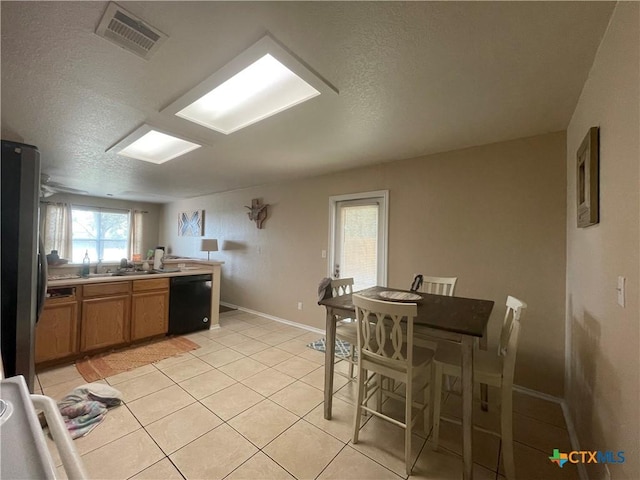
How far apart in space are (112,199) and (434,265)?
7.88m

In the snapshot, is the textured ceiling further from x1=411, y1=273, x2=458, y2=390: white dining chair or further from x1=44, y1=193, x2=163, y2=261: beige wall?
x1=44, y1=193, x2=163, y2=261: beige wall

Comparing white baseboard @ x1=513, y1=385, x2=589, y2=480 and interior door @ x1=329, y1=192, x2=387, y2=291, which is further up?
interior door @ x1=329, y1=192, x2=387, y2=291

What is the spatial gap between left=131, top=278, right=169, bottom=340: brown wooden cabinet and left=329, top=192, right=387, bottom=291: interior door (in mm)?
2320

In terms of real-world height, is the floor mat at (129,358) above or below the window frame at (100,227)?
Answer: below

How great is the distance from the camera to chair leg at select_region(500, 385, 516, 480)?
1485 mm

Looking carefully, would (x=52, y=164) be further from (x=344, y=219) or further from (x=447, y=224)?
(x=447, y=224)

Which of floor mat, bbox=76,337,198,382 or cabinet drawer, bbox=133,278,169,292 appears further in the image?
cabinet drawer, bbox=133,278,169,292

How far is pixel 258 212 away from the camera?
15.6 feet

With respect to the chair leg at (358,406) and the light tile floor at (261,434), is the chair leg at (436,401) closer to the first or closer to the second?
the light tile floor at (261,434)

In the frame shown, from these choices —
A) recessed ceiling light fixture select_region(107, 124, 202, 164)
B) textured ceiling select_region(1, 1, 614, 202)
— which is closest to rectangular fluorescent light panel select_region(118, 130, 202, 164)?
recessed ceiling light fixture select_region(107, 124, 202, 164)

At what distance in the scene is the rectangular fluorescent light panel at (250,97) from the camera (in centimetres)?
183

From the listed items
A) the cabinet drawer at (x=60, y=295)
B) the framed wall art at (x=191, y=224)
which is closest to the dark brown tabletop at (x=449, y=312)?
the cabinet drawer at (x=60, y=295)

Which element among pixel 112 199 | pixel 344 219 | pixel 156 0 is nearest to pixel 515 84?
pixel 156 0

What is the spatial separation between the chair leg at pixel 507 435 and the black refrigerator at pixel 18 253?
3184 mm
